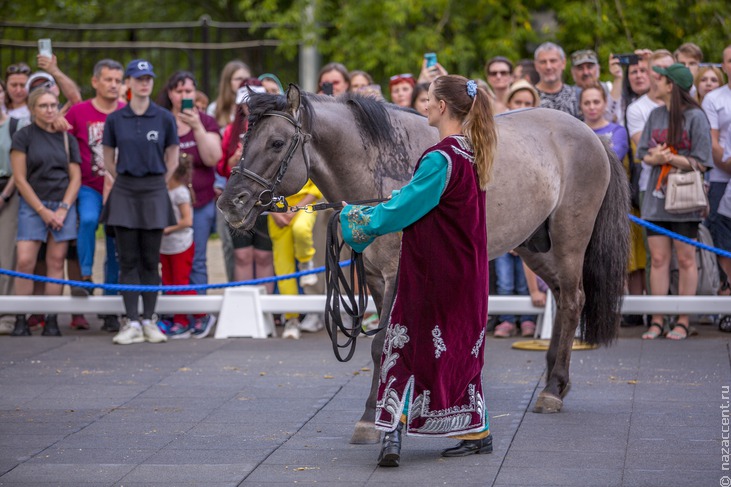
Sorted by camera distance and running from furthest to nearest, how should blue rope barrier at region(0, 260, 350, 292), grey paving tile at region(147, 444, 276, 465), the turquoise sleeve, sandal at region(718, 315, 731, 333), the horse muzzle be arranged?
1. sandal at region(718, 315, 731, 333)
2. blue rope barrier at region(0, 260, 350, 292)
3. the horse muzzle
4. grey paving tile at region(147, 444, 276, 465)
5. the turquoise sleeve

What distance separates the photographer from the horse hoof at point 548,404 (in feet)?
22.3

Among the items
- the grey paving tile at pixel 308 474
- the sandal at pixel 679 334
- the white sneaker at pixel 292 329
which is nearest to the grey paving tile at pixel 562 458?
the grey paving tile at pixel 308 474

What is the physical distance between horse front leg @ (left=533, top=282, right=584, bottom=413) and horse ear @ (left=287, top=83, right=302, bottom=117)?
2207 millimetres

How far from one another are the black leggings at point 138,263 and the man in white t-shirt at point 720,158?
4.83 meters

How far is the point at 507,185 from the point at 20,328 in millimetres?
5245

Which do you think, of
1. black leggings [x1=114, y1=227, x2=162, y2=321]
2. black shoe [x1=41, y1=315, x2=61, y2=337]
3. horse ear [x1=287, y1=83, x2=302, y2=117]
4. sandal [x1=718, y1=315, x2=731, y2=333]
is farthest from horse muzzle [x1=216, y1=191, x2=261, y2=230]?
sandal [x1=718, y1=315, x2=731, y2=333]

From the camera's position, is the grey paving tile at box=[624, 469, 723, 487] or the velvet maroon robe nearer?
the grey paving tile at box=[624, 469, 723, 487]

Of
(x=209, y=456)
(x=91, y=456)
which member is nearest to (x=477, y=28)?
(x=209, y=456)

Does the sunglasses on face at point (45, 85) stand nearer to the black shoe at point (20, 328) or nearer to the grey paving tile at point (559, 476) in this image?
the black shoe at point (20, 328)

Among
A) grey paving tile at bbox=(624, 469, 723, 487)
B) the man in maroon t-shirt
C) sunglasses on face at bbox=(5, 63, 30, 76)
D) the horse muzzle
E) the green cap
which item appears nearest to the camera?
grey paving tile at bbox=(624, 469, 723, 487)

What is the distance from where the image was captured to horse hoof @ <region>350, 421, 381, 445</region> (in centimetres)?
607

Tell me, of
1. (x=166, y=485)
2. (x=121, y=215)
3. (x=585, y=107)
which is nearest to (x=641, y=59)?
(x=585, y=107)

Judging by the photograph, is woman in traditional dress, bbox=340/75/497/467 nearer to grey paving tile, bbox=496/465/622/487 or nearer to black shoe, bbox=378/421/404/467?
black shoe, bbox=378/421/404/467

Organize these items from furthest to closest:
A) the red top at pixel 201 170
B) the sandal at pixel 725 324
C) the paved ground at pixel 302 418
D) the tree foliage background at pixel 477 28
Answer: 1. the tree foliage background at pixel 477 28
2. the red top at pixel 201 170
3. the sandal at pixel 725 324
4. the paved ground at pixel 302 418
